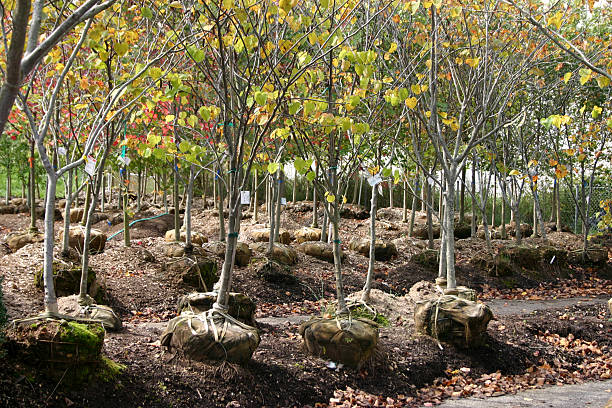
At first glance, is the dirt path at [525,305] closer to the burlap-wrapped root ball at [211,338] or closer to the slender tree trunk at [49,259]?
the burlap-wrapped root ball at [211,338]

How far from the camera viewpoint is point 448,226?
232 inches

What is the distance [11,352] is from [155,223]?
11.0 m

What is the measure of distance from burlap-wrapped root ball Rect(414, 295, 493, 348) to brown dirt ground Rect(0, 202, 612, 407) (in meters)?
0.12

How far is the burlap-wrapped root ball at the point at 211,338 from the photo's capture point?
4.07 m

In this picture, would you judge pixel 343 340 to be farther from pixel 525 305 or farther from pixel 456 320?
pixel 525 305

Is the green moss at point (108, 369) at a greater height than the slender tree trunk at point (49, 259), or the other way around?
the slender tree trunk at point (49, 259)

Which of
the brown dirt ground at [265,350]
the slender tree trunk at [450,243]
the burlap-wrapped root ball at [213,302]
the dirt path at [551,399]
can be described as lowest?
the dirt path at [551,399]

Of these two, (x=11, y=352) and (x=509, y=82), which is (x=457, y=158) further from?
(x=11, y=352)

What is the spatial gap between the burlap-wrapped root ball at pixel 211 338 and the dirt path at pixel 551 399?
1.77m

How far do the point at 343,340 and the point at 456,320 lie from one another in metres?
1.46

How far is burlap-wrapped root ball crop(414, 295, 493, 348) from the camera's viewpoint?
5312 millimetres

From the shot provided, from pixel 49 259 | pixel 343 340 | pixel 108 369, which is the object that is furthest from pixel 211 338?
pixel 49 259

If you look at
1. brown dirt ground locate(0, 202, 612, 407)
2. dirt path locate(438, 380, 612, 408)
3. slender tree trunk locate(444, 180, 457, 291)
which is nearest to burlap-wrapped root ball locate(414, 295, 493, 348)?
brown dirt ground locate(0, 202, 612, 407)

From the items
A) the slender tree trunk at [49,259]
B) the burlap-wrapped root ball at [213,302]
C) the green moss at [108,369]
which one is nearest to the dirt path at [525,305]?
the burlap-wrapped root ball at [213,302]
